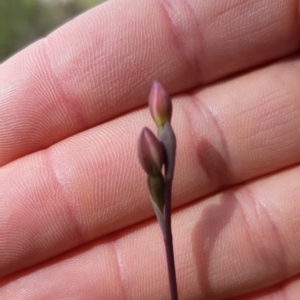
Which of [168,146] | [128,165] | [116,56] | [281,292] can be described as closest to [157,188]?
[168,146]

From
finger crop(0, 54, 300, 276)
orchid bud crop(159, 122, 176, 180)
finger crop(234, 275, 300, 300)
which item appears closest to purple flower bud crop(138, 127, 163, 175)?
orchid bud crop(159, 122, 176, 180)

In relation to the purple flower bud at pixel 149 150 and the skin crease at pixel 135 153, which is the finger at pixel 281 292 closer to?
the skin crease at pixel 135 153

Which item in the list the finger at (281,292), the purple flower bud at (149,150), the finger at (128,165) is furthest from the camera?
the finger at (281,292)

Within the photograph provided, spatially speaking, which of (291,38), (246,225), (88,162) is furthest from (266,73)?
(88,162)

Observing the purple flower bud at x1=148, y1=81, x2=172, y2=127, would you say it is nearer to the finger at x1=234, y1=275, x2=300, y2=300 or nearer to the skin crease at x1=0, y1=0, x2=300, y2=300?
the skin crease at x1=0, y1=0, x2=300, y2=300

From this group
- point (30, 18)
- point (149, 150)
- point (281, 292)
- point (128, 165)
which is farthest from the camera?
point (30, 18)

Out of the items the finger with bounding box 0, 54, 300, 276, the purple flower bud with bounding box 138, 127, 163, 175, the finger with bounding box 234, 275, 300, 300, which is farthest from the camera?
the finger with bounding box 234, 275, 300, 300

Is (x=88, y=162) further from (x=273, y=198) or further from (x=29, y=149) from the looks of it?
(x=273, y=198)

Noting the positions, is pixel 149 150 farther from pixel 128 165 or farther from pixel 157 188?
pixel 128 165

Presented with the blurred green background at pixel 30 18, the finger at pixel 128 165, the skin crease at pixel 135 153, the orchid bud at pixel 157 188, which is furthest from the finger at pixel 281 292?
the blurred green background at pixel 30 18
